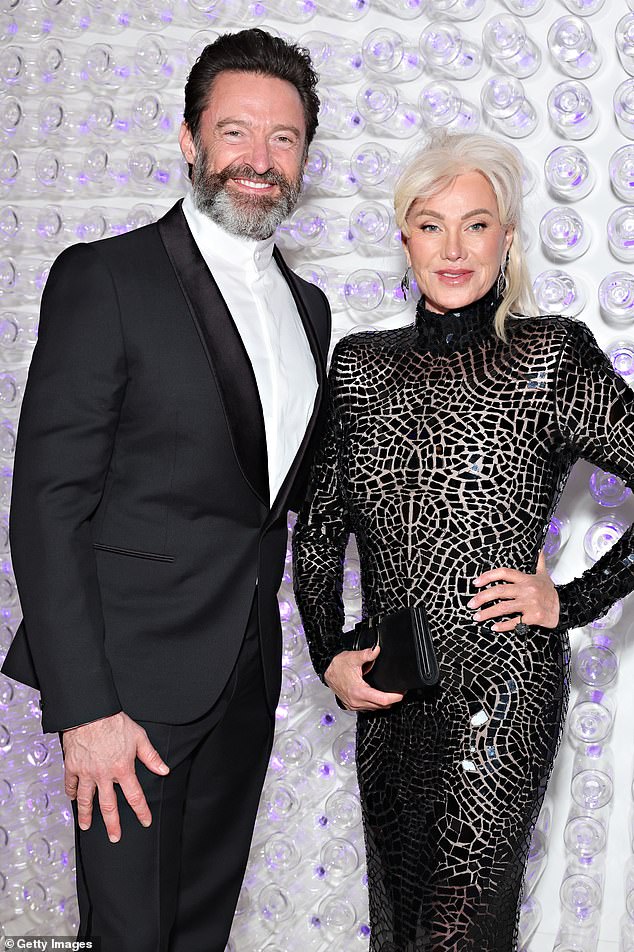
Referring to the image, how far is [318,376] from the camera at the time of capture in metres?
2.04

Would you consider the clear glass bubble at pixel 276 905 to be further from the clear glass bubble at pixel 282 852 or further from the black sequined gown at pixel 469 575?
the black sequined gown at pixel 469 575

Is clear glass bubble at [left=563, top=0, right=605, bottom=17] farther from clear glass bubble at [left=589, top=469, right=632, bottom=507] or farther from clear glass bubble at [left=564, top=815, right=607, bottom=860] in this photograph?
clear glass bubble at [left=564, top=815, right=607, bottom=860]

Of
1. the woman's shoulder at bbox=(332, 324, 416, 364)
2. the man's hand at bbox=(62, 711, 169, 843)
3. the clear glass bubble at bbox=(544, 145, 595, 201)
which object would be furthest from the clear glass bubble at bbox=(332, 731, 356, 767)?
the clear glass bubble at bbox=(544, 145, 595, 201)

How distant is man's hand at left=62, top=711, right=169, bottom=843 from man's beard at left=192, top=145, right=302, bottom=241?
92 cm

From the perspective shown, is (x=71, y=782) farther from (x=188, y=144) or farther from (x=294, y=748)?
(x=188, y=144)

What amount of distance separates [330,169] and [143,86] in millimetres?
577

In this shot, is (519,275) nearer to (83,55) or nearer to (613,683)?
(613,683)

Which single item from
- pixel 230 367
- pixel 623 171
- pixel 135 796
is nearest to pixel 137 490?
pixel 230 367

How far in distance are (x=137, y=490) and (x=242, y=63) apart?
33.3 inches

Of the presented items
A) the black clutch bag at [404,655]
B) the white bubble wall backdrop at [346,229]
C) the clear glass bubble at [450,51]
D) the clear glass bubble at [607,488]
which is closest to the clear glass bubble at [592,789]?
the white bubble wall backdrop at [346,229]

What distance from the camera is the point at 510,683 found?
1.79 metres

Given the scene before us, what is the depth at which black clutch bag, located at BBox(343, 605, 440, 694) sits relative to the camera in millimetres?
1696

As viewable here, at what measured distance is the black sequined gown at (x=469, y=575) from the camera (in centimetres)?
179

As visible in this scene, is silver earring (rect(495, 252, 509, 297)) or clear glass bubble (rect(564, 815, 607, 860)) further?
clear glass bubble (rect(564, 815, 607, 860))
